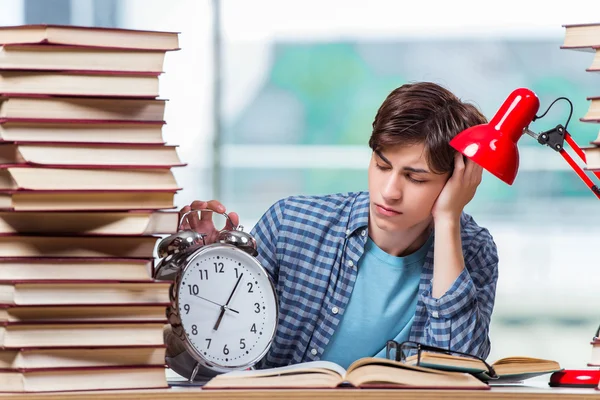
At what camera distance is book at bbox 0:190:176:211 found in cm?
124

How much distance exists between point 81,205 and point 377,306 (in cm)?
73

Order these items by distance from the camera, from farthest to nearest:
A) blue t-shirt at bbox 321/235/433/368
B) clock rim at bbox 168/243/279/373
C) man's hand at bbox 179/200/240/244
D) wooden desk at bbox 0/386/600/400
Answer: blue t-shirt at bbox 321/235/433/368 → man's hand at bbox 179/200/240/244 → clock rim at bbox 168/243/279/373 → wooden desk at bbox 0/386/600/400

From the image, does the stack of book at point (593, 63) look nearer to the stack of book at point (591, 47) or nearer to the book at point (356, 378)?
the stack of book at point (591, 47)

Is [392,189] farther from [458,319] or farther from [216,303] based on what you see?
[216,303]

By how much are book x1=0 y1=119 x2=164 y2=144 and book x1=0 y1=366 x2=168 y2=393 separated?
12.0 inches

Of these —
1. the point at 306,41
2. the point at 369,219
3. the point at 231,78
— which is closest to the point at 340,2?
the point at 306,41

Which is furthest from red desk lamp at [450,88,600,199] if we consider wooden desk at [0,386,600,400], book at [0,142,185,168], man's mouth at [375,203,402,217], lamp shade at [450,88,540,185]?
book at [0,142,185,168]

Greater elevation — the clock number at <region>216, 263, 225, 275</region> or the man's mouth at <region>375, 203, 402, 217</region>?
the man's mouth at <region>375, 203, 402, 217</region>

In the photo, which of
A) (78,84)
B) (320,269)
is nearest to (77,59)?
(78,84)

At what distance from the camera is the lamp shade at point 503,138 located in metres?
1.43

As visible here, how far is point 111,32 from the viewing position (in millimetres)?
1261

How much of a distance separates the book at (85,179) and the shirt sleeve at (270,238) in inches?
23.3

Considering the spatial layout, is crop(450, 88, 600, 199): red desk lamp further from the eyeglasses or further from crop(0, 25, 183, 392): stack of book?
crop(0, 25, 183, 392): stack of book

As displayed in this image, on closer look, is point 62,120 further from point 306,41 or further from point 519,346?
point 306,41
